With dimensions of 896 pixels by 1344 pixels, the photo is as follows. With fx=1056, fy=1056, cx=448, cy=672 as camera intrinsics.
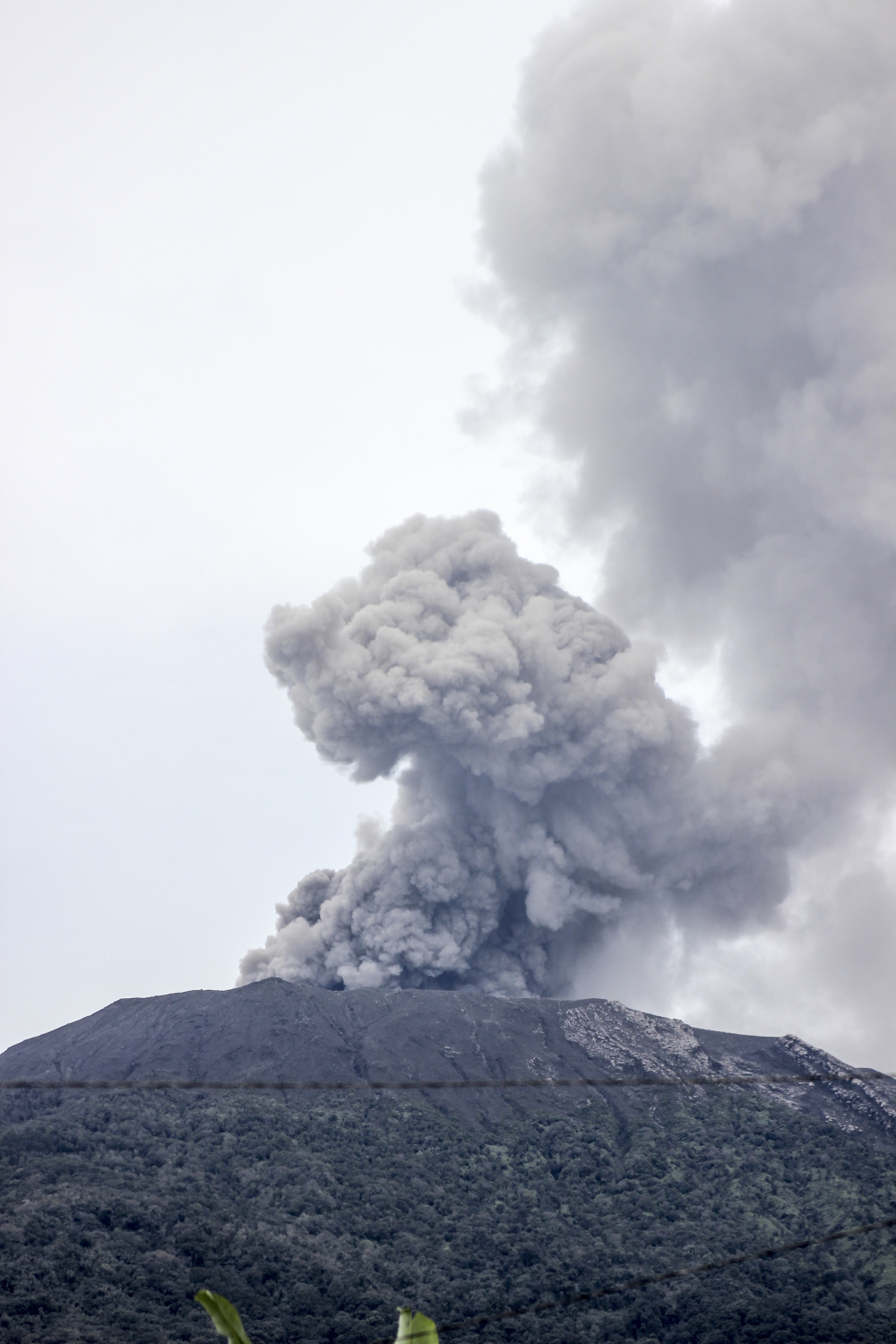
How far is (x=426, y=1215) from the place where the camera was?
41.9 meters

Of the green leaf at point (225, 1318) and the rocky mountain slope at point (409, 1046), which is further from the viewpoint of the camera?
the rocky mountain slope at point (409, 1046)

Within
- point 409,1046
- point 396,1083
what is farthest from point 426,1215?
point 396,1083

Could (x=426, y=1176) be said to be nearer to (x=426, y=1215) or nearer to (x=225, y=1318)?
(x=426, y=1215)

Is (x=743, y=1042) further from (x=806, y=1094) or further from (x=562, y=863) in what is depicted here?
(x=562, y=863)

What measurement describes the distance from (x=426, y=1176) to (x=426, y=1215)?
11.2 feet

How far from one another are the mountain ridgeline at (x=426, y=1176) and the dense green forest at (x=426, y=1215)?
11 cm

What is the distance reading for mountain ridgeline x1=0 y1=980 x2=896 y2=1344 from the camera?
33656mm

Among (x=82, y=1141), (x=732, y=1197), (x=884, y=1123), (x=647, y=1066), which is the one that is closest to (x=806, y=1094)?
(x=884, y=1123)

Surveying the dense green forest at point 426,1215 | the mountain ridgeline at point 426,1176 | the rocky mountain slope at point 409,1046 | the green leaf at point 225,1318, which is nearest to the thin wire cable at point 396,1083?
the rocky mountain slope at point 409,1046

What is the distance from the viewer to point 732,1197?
44.8 m

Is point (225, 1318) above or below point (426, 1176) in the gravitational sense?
below

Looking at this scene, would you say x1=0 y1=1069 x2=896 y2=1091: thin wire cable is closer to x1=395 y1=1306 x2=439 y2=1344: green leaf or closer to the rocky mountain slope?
the rocky mountain slope

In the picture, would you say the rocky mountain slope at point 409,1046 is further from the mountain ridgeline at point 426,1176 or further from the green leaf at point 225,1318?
the green leaf at point 225,1318

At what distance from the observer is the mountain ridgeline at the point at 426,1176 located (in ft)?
110
